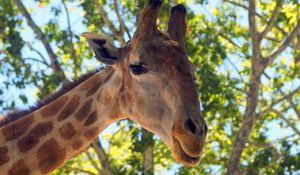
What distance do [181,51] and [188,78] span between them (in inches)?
18.6

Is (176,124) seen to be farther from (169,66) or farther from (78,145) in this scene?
(78,145)

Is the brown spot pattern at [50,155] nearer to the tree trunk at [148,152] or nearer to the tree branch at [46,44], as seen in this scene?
the tree trunk at [148,152]

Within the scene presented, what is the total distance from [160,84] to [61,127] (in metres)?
1.30

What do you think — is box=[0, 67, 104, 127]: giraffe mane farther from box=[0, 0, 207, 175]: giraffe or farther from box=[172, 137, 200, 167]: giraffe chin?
box=[172, 137, 200, 167]: giraffe chin

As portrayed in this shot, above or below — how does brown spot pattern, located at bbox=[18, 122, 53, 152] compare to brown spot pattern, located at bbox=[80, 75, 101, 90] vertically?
below

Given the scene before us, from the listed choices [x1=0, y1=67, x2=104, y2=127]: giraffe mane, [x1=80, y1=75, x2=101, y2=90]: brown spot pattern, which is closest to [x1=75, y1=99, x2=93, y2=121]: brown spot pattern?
[x1=80, y1=75, x2=101, y2=90]: brown spot pattern

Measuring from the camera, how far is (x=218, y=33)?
22469 mm

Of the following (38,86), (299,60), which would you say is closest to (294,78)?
(299,60)

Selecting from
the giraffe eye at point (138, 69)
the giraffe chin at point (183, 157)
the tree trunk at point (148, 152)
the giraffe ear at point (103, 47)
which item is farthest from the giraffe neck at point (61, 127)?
the tree trunk at point (148, 152)

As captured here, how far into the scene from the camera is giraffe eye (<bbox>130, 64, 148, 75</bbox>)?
9234mm

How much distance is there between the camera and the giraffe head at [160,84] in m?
8.50

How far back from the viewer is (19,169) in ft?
29.9

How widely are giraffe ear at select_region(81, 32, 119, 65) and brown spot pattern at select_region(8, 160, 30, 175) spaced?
1.46 metres

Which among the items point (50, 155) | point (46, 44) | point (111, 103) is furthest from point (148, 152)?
point (50, 155)
